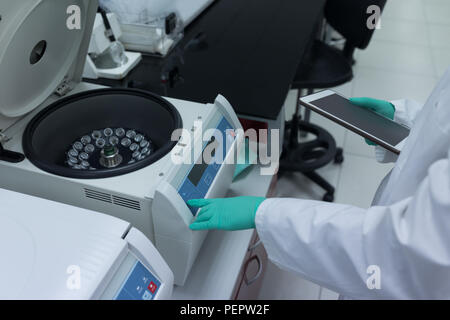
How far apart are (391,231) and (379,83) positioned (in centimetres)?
279

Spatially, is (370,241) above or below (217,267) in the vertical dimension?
above

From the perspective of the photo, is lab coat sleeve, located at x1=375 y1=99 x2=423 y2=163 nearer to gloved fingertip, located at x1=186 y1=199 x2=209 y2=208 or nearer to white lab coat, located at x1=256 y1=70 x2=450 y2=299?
white lab coat, located at x1=256 y1=70 x2=450 y2=299

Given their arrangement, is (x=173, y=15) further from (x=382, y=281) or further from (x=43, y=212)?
(x=382, y=281)

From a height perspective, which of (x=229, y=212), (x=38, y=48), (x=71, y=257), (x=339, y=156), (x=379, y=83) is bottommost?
(x=339, y=156)

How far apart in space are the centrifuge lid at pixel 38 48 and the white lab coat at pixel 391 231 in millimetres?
684

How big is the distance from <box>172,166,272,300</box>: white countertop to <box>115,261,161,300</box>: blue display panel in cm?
23

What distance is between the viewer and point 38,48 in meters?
1.02

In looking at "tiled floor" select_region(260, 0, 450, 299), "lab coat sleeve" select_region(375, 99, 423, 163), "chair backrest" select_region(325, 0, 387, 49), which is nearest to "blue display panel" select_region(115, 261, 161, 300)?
"lab coat sleeve" select_region(375, 99, 423, 163)

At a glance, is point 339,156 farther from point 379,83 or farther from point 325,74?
point 379,83

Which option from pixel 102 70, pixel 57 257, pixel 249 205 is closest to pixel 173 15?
pixel 102 70

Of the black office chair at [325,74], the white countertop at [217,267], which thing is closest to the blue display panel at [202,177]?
the white countertop at [217,267]

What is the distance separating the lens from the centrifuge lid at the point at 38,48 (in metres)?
0.86

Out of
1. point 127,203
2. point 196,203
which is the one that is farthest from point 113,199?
point 196,203

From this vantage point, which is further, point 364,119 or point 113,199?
point 364,119
